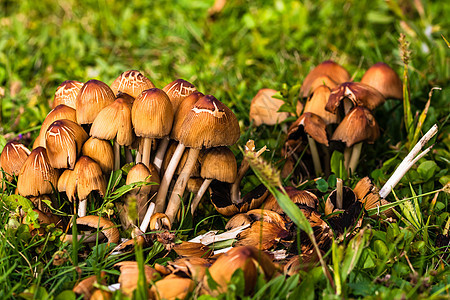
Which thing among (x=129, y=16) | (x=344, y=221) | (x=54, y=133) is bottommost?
(x=344, y=221)

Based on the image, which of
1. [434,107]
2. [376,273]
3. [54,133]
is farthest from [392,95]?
[54,133]

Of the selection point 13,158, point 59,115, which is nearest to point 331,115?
point 59,115

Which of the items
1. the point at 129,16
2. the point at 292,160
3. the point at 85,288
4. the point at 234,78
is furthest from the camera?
the point at 129,16

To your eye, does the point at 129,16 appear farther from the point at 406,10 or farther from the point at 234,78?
the point at 406,10

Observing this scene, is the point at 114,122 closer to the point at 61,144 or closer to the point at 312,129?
the point at 61,144

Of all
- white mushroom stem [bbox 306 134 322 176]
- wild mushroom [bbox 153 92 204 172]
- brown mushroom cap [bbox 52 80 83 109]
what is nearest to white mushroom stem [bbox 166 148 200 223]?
wild mushroom [bbox 153 92 204 172]

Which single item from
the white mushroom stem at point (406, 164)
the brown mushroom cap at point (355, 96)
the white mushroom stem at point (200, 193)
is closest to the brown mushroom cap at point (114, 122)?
the white mushroom stem at point (200, 193)

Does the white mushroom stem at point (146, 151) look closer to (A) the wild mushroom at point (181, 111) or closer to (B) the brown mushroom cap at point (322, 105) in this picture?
(A) the wild mushroom at point (181, 111)
